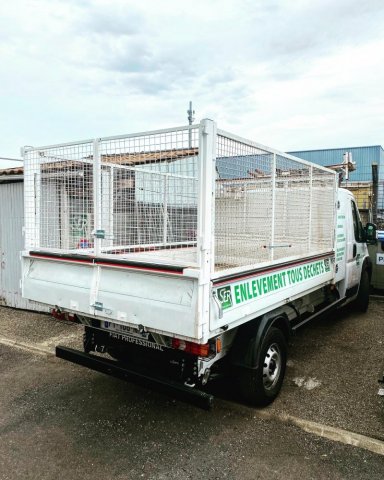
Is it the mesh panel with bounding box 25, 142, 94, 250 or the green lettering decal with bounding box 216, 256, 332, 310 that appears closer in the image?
the green lettering decal with bounding box 216, 256, 332, 310

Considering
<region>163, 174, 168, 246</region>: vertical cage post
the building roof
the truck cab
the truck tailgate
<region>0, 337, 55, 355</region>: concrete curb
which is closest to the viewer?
the truck tailgate

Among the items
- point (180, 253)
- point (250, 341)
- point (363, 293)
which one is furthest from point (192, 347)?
point (363, 293)

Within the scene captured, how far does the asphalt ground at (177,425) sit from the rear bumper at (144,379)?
0.46m

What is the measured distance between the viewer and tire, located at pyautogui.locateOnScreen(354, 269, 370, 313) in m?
6.82

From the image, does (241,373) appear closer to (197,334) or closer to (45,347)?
(197,334)

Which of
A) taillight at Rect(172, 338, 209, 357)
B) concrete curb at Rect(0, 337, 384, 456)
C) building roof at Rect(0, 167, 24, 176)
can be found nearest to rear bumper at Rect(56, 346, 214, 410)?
taillight at Rect(172, 338, 209, 357)

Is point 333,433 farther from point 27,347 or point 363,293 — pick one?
point 363,293

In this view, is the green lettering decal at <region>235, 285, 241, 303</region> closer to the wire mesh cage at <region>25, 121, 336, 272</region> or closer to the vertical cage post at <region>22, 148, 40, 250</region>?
the wire mesh cage at <region>25, 121, 336, 272</region>

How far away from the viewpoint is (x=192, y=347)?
291 cm

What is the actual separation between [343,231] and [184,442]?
157 inches

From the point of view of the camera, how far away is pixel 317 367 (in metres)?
4.59

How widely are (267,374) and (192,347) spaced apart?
3.57 feet

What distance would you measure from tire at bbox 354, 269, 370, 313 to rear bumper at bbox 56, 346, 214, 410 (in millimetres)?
4900

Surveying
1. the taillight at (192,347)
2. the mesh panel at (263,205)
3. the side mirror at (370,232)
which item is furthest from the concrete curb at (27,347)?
the side mirror at (370,232)
